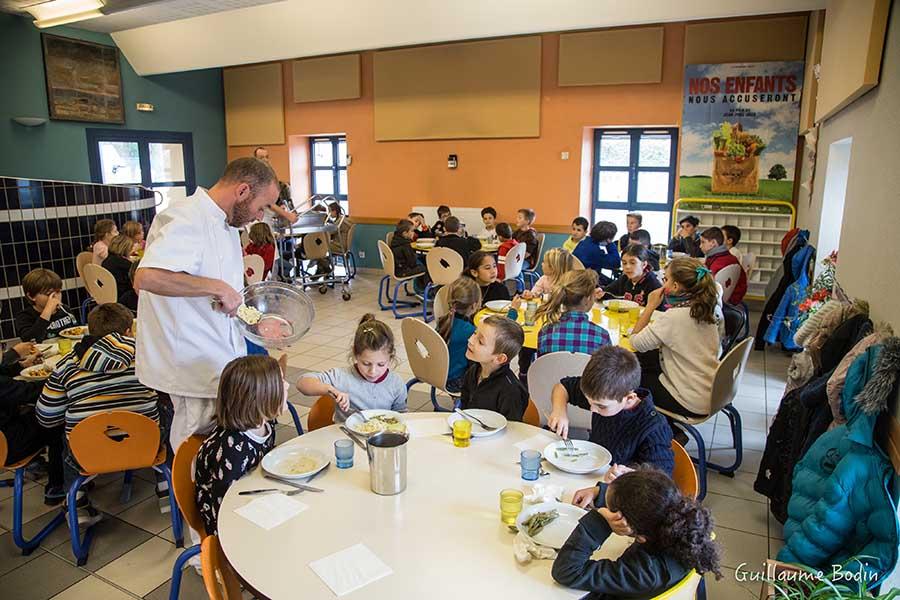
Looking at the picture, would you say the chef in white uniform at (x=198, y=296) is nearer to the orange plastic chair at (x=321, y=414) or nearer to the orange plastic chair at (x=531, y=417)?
the orange plastic chair at (x=321, y=414)

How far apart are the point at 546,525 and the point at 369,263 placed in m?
8.73

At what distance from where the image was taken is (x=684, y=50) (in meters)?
7.31

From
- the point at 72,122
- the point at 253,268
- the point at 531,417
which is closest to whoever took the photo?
the point at 531,417

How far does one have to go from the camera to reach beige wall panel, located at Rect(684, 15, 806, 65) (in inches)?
269

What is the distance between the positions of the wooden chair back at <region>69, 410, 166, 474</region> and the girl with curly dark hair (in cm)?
189

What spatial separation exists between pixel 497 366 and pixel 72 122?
29.3 feet

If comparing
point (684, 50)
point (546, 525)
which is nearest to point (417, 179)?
point (684, 50)

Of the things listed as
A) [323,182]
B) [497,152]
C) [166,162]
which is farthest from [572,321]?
[166,162]

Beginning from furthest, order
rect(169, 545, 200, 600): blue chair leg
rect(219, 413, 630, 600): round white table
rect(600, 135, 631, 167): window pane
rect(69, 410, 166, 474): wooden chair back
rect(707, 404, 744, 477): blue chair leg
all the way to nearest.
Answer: rect(600, 135, 631, 167): window pane
rect(707, 404, 744, 477): blue chair leg
rect(69, 410, 166, 474): wooden chair back
rect(169, 545, 200, 600): blue chair leg
rect(219, 413, 630, 600): round white table

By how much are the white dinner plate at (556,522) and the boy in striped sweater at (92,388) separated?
6.37ft

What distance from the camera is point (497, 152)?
8727 mm

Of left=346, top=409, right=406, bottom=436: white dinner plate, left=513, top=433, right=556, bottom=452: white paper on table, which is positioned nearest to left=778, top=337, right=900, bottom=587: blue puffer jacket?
left=513, top=433, right=556, bottom=452: white paper on table

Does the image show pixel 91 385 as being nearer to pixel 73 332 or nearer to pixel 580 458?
pixel 73 332

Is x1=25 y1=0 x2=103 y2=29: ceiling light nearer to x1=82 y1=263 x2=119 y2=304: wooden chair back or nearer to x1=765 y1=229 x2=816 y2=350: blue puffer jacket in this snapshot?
x1=82 y1=263 x2=119 y2=304: wooden chair back
